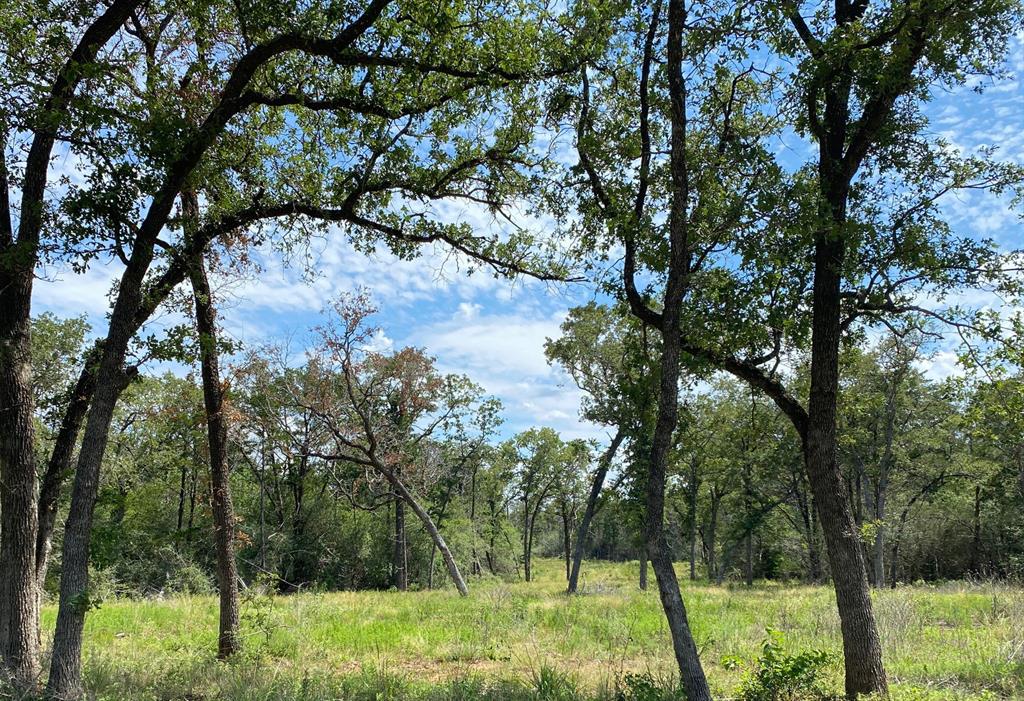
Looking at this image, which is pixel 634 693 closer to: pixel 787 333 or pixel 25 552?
pixel 787 333

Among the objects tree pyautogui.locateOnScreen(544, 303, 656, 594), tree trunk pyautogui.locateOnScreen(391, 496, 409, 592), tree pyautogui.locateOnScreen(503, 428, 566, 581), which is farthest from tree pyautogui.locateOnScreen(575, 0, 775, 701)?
tree pyautogui.locateOnScreen(503, 428, 566, 581)

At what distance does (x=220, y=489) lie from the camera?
9242 millimetres

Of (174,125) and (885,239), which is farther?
(885,239)

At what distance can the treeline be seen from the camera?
22.3 metres

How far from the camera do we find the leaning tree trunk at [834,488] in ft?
23.2

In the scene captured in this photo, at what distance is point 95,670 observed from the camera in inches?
282

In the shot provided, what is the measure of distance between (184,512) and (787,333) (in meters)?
40.8

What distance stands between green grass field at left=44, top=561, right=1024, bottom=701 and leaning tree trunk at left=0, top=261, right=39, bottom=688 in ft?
3.17

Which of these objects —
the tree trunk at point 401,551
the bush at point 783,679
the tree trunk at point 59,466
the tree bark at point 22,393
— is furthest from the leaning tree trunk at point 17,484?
the tree trunk at point 401,551

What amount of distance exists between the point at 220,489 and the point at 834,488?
8.76m

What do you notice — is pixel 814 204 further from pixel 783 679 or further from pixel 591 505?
pixel 591 505

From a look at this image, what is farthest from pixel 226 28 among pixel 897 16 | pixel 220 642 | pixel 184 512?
pixel 184 512

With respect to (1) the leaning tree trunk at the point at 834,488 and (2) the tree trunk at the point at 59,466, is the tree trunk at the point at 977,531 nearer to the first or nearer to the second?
A: (1) the leaning tree trunk at the point at 834,488

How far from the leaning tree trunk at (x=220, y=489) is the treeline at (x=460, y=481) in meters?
9.38
